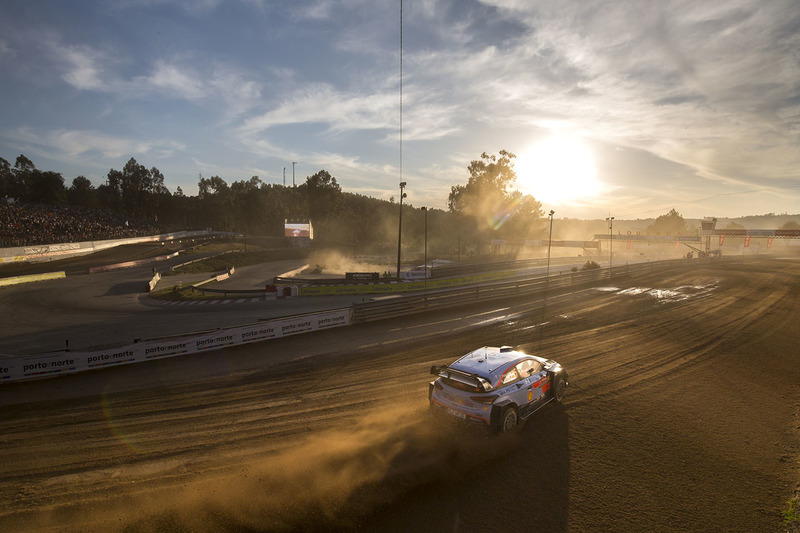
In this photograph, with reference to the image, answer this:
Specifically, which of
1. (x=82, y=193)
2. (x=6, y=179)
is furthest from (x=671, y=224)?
(x=6, y=179)

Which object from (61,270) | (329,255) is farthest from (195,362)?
(329,255)

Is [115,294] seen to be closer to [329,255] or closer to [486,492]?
[486,492]

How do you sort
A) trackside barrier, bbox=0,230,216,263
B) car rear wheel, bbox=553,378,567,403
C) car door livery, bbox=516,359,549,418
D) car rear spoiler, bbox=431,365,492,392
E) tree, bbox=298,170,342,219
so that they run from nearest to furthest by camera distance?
car rear spoiler, bbox=431,365,492,392 → car door livery, bbox=516,359,549,418 → car rear wheel, bbox=553,378,567,403 → trackside barrier, bbox=0,230,216,263 → tree, bbox=298,170,342,219

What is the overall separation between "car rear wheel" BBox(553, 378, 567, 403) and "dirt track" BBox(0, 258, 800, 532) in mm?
331

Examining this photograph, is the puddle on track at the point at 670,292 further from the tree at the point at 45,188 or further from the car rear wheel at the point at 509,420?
the tree at the point at 45,188

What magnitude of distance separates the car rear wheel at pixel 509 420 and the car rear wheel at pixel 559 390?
1.98 meters

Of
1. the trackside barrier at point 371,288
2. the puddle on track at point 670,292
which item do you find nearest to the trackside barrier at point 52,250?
the trackside barrier at point 371,288

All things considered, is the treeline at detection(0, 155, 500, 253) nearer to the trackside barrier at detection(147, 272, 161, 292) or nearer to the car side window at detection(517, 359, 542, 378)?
the trackside barrier at detection(147, 272, 161, 292)

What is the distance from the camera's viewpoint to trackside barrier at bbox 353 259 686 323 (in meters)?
20.7

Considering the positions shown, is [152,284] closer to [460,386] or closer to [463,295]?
[463,295]

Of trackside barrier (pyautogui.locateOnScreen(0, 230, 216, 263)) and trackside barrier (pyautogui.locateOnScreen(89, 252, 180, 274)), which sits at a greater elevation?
trackside barrier (pyautogui.locateOnScreen(0, 230, 216, 263))

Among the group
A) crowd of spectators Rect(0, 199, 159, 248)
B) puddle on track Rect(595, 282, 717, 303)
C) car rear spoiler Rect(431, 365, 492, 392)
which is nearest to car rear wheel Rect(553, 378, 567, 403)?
car rear spoiler Rect(431, 365, 492, 392)

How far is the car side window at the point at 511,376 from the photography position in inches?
349

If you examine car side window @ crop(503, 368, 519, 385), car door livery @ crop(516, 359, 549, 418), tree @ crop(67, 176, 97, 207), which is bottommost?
car door livery @ crop(516, 359, 549, 418)
